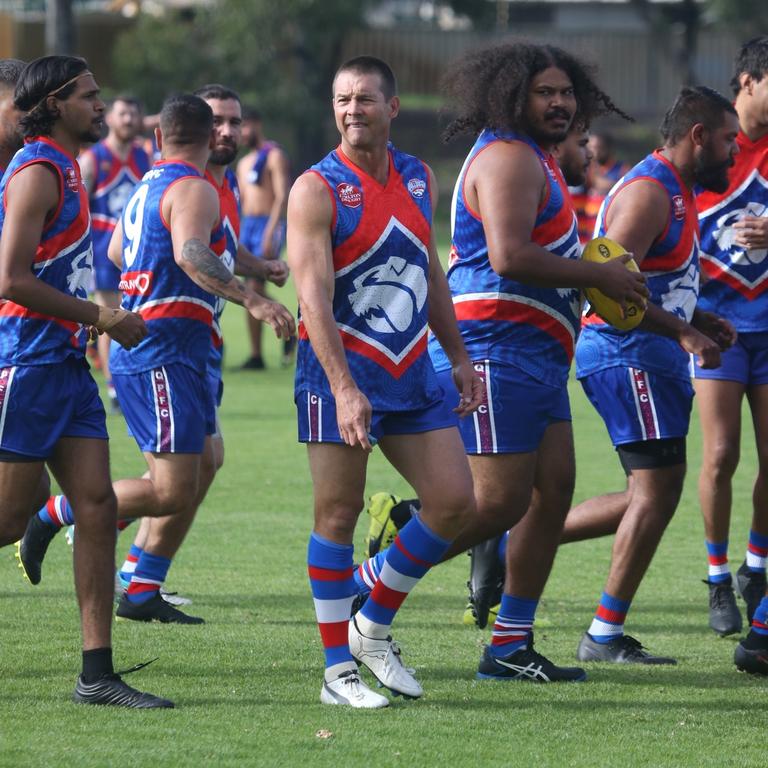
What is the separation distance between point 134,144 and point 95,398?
359 inches

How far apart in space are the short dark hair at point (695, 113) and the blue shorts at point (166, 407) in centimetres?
225

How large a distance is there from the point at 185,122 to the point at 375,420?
6.94 ft

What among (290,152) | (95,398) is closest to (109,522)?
(95,398)

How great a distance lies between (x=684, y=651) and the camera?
6.54m

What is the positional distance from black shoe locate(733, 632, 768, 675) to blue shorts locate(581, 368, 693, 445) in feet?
2.78

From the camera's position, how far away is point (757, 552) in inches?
294

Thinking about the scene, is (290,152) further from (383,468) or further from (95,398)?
Answer: (95,398)

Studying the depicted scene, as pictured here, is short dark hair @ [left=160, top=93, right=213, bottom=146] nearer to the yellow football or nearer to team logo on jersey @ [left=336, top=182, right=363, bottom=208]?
team logo on jersey @ [left=336, top=182, right=363, bottom=208]

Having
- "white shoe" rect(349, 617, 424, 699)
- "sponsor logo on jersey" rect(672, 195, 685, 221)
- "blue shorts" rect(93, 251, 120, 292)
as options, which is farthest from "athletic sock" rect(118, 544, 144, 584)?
"blue shorts" rect(93, 251, 120, 292)

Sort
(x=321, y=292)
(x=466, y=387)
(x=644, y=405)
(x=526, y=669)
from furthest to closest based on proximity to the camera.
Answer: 1. (x=644, y=405)
2. (x=526, y=669)
3. (x=466, y=387)
4. (x=321, y=292)

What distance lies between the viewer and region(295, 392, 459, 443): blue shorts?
535cm

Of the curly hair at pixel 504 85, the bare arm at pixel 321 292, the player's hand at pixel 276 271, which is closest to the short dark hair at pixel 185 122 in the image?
the player's hand at pixel 276 271

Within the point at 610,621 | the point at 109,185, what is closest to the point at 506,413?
the point at 610,621

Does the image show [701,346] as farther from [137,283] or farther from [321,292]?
[137,283]
